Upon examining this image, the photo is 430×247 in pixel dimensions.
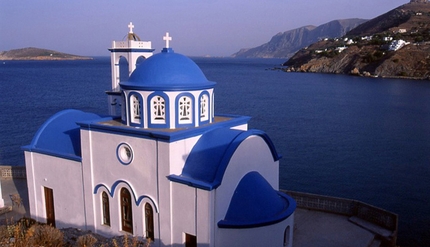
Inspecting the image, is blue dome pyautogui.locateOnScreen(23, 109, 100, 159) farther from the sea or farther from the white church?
the sea

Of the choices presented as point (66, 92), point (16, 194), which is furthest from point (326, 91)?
point (16, 194)

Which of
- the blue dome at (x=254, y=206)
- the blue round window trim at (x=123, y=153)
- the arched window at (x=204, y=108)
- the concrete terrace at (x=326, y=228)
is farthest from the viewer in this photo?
the concrete terrace at (x=326, y=228)

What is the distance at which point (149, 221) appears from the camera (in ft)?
34.4

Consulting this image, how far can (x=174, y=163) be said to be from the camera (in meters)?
9.72

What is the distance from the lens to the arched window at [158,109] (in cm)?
1065

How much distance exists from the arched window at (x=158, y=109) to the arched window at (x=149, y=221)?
2.27 meters

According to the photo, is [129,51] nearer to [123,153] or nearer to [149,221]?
[123,153]

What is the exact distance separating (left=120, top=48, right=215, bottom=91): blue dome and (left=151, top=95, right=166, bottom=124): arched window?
12.9 inches

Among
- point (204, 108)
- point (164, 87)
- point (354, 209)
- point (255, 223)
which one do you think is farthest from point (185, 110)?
point (354, 209)

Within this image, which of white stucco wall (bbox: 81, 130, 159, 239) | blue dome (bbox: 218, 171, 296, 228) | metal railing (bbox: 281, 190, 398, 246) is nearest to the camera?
blue dome (bbox: 218, 171, 296, 228)

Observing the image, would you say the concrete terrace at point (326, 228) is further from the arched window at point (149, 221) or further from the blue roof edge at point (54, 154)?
the arched window at point (149, 221)

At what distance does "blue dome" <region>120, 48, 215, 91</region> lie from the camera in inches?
418

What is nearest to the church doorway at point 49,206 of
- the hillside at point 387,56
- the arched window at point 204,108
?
the arched window at point 204,108

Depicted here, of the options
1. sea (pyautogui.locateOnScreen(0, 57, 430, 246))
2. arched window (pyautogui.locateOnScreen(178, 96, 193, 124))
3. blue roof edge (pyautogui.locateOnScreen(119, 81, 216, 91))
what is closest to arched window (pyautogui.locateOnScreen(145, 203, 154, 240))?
arched window (pyautogui.locateOnScreen(178, 96, 193, 124))
